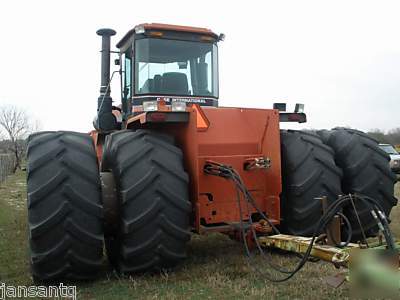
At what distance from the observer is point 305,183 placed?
17.3ft

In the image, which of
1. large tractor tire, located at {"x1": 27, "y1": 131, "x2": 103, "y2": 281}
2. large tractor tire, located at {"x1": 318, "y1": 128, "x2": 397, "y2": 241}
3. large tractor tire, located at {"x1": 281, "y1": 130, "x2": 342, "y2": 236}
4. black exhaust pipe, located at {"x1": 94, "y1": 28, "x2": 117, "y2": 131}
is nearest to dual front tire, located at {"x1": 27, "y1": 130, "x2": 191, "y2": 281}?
large tractor tire, located at {"x1": 27, "y1": 131, "x2": 103, "y2": 281}

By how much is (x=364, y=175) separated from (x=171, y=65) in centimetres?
263

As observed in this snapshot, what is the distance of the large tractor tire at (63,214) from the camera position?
4402mm

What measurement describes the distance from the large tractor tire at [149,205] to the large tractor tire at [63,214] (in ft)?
0.77

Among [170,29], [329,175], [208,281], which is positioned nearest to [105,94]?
[170,29]

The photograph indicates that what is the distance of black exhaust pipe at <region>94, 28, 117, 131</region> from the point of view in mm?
7230

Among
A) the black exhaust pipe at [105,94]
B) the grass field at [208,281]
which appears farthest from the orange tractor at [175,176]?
the black exhaust pipe at [105,94]

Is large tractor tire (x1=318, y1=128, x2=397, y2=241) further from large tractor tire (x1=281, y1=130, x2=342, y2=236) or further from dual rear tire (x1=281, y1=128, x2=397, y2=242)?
large tractor tire (x1=281, y1=130, x2=342, y2=236)

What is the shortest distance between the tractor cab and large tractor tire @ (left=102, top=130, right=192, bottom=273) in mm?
1397

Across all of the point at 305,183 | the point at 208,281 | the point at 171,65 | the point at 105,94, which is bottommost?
the point at 208,281

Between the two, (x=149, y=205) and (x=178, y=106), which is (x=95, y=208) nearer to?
(x=149, y=205)

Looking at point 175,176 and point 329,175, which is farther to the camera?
point 329,175

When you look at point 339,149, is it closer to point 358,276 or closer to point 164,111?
point 164,111

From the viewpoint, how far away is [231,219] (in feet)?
16.7
